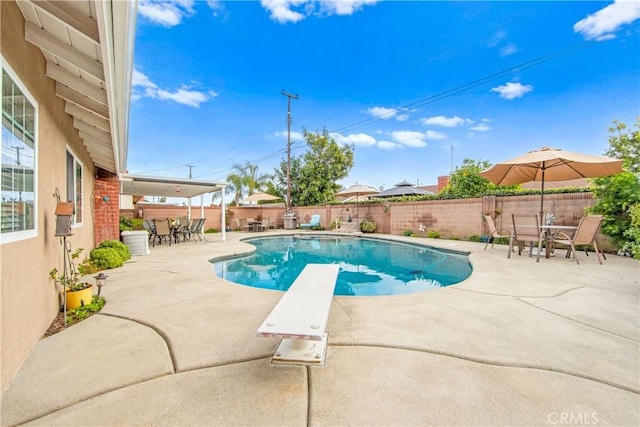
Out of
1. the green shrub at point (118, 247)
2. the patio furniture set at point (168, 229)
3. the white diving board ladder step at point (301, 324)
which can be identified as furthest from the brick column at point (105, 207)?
the white diving board ladder step at point (301, 324)

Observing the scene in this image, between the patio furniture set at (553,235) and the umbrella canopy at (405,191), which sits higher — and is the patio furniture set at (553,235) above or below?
below

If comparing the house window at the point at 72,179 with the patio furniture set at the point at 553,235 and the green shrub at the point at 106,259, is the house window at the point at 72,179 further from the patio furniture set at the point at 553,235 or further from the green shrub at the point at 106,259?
the patio furniture set at the point at 553,235

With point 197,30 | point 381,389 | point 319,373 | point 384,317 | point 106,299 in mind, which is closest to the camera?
point 381,389

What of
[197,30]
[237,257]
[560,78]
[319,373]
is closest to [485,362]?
[319,373]

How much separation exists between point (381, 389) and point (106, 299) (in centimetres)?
394

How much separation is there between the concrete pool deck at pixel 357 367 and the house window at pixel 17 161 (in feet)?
3.73

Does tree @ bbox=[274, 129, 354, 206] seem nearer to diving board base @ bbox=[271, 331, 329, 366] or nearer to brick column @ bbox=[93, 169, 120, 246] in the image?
brick column @ bbox=[93, 169, 120, 246]

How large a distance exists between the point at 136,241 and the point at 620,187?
1304 centimetres

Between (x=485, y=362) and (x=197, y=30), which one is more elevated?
(x=197, y=30)

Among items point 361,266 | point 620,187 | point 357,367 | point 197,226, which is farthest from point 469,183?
point 357,367

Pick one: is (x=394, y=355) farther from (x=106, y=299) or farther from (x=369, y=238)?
(x=369, y=238)

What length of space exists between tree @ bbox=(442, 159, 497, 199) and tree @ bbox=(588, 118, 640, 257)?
4555 millimetres

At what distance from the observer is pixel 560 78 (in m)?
12.9

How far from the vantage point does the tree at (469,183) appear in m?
12.3
